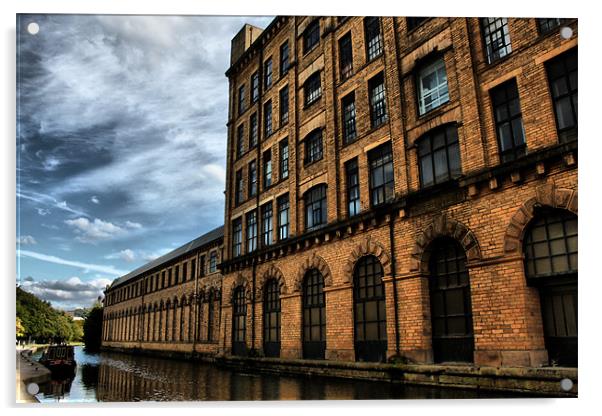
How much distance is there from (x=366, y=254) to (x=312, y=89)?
24.3 ft

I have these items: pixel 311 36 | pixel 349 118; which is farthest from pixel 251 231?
pixel 311 36

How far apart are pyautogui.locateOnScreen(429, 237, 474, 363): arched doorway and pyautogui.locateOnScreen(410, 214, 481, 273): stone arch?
179mm

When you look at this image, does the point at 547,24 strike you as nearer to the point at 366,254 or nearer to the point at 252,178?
the point at 366,254

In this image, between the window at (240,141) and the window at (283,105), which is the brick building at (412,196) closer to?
the window at (283,105)

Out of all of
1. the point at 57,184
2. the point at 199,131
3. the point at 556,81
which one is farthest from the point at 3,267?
the point at 556,81

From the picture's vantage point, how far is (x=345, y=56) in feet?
52.8

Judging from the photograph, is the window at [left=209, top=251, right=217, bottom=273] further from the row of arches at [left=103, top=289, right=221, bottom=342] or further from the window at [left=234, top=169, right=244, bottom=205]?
the window at [left=234, top=169, right=244, bottom=205]

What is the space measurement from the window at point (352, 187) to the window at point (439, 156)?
292cm

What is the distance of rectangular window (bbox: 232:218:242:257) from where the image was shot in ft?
71.9

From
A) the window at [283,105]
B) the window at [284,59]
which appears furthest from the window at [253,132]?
the window at [284,59]

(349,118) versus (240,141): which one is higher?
(240,141)

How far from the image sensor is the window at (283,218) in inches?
726

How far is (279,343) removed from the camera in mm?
17016
